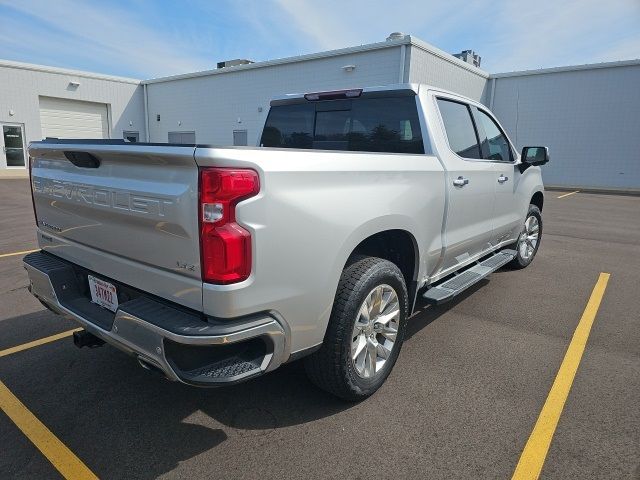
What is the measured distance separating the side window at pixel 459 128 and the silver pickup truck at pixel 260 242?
4 centimetres

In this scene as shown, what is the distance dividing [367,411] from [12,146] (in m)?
25.5

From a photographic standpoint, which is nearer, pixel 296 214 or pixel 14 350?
pixel 296 214

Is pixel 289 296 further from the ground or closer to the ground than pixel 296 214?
closer to the ground

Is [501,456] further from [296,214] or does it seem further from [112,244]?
[112,244]

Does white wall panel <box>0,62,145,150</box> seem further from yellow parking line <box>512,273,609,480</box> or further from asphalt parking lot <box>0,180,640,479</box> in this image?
yellow parking line <box>512,273,609,480</box>

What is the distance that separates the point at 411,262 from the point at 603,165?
21429 mm

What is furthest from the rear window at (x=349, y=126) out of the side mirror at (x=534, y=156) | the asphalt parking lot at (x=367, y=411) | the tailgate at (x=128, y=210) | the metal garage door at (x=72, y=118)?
the metal garage door at (x=72, y=118)

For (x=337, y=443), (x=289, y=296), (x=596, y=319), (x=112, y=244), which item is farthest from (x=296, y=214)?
(x=596, y=319)

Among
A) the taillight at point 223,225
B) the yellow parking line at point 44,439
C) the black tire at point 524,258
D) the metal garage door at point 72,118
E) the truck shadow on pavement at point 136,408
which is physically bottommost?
the yellow parking line at point 44,439

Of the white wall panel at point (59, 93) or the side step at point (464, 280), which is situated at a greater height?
the white wall panel at point (59, 93)

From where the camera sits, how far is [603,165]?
67.3ft

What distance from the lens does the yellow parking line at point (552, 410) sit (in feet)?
7.57

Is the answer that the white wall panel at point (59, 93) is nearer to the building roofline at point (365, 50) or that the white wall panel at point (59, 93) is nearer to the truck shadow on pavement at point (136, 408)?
the building roofline at point (365, 50)

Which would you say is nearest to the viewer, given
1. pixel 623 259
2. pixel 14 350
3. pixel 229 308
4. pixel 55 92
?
pixel 229 308
